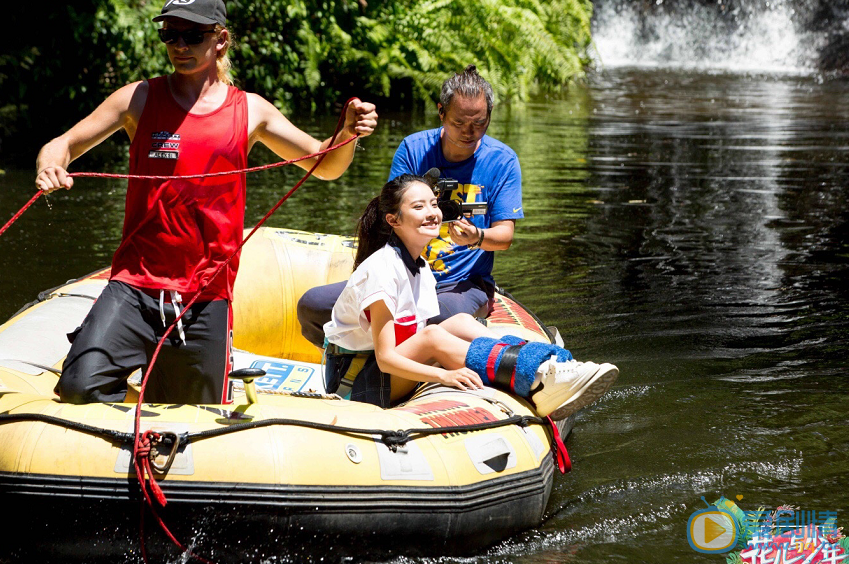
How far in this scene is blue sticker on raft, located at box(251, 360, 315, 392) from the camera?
4.60 metres

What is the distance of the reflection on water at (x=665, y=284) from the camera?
4137 millimetres

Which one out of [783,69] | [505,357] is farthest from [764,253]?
[783,69]

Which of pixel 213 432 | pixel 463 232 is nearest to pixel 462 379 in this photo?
pixel 463 232

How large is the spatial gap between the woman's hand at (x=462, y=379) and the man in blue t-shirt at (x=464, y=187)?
493 millimetres

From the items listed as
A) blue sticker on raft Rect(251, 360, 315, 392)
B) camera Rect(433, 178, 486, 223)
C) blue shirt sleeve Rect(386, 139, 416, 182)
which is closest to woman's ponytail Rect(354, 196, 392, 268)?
camera Rect(433, 178, 486, 223)

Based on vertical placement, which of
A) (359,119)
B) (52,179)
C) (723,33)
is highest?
(723,33)

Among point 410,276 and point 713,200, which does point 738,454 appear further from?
point 713,200

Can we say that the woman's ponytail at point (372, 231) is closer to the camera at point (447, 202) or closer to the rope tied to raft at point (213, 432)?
the camera at point (447, 202)

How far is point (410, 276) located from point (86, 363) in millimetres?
1267

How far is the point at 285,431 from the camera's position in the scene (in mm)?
3367

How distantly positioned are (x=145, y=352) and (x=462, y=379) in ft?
3.88

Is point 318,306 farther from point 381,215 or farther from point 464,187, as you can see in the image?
point 464,187

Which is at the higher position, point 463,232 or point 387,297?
point 463,232

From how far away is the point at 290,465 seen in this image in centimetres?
330
